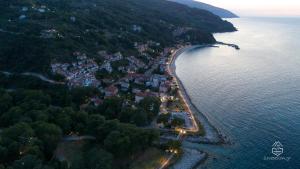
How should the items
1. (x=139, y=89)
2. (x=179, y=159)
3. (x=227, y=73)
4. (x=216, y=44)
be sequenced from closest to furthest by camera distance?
(x=179, y=159) → (x=139, y=89) → (x=227, y=73) → (x=216, y=44)

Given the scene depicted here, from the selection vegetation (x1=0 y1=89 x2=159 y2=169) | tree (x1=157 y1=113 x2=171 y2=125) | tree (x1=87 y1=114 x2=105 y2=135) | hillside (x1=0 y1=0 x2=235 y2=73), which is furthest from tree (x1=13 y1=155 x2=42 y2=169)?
hillside (x1=0 y1=0 x2=235 y2=73)

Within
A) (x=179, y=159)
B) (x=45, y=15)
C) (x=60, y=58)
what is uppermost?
(x=45, y=15)

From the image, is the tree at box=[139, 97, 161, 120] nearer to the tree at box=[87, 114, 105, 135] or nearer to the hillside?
the tree at box=[87, 114, 105, 135]

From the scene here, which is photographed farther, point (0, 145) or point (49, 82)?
point (49, 82)

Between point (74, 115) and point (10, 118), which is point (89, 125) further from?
point (10, 118)

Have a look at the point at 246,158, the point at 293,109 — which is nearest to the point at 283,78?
the point at 293,109

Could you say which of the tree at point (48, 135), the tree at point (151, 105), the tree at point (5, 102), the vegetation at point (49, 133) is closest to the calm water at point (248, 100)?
the tree at point (151, 105)

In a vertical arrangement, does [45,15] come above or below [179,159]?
above
